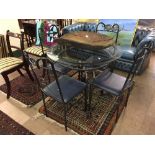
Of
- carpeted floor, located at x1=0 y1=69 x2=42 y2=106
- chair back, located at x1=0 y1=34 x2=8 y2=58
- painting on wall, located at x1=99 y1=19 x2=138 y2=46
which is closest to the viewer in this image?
carpeted floor, located at x1=0 y1=69 x2=42 y2=106

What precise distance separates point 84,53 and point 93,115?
80cm

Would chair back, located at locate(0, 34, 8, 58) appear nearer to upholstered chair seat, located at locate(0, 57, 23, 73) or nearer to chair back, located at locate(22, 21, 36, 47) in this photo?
chair back, located at locate(22, 21, 36, 47)

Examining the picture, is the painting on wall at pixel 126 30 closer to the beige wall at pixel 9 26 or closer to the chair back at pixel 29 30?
the chair back at pixel 29 30

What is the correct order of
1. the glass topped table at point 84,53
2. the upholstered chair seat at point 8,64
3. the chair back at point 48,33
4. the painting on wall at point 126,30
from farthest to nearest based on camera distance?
the painting on wall at point 126,30 < the chair back at point 48,33 < the upholstered chair seat at point 8,64 < the glass topped table at point 84,53

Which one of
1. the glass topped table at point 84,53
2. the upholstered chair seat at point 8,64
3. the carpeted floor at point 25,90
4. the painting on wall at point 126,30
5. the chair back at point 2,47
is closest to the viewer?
the glass topped table at point 84,53

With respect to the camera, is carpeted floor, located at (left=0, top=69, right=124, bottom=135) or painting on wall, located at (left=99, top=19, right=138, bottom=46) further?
painting on wall, located at (left=99, top=19, right=138, bottom=46)

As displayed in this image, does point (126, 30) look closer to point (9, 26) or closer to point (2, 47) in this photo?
point (9, 26)

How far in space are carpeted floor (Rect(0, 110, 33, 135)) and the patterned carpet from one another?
327 mm

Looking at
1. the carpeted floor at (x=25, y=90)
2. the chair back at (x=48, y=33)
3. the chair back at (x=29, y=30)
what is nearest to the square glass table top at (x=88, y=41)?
the chair back at (x=48, y=33)

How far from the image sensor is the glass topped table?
167 centimetres

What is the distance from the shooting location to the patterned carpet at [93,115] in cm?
170

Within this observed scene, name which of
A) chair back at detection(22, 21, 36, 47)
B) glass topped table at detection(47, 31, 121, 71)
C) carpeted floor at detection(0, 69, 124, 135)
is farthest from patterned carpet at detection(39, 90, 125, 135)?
chair back at detection(22, 21, 36, 47)

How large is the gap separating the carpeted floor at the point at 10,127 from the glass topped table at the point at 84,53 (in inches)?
34.4

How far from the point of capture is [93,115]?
188cm
